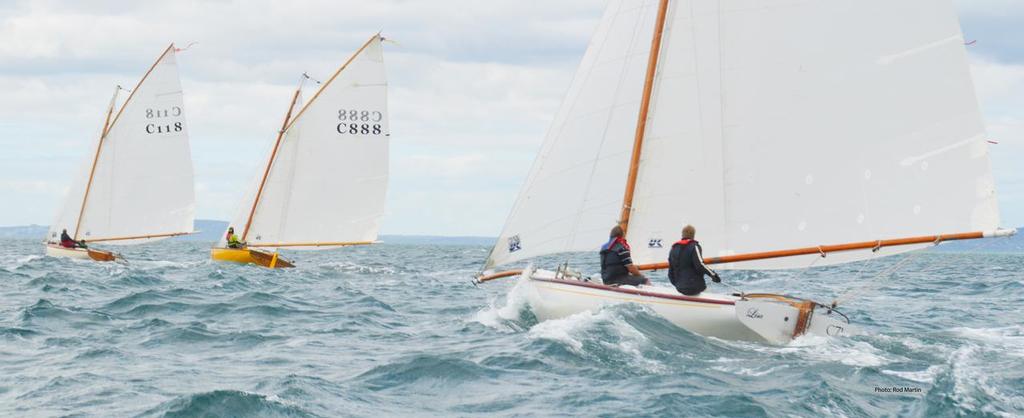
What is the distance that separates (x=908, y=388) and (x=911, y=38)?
21.1ft

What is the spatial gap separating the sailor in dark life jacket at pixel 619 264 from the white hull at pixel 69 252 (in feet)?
113

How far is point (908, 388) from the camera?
14.8 metres

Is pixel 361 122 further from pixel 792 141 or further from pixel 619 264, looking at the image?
pixel 792 141

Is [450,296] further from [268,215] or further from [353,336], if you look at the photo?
[268,215]

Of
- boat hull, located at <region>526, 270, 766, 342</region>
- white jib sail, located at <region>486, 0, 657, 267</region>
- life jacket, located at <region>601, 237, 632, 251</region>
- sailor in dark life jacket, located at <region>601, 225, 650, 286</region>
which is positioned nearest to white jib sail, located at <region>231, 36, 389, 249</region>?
white jib sail, located at <region>486, 0, 657, 267</region>

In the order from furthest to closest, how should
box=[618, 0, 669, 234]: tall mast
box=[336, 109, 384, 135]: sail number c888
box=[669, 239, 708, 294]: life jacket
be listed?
box=[336, 109, 384, 135]: sail number c888
box=[618, 0, 669, 234]: tall mast
box=[669, 239, 708, 294]: life jacket

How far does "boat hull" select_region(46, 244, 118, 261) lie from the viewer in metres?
48.3

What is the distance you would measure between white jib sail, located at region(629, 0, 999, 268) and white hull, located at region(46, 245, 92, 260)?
113 ft

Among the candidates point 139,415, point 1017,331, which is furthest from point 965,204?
point 139,415

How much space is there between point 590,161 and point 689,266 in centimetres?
328

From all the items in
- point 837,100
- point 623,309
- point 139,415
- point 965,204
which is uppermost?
point 837,100

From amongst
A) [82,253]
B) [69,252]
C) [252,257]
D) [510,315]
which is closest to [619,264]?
[510,315]

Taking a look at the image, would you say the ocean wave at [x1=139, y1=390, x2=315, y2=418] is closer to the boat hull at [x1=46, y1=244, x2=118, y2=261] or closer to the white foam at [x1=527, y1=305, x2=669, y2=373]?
the white foam at [x1=527, y1=305, x2=669, y2=373]

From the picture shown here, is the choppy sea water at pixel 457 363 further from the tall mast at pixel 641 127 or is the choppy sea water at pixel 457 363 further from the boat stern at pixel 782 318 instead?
the tall mast at pixel 641 127
